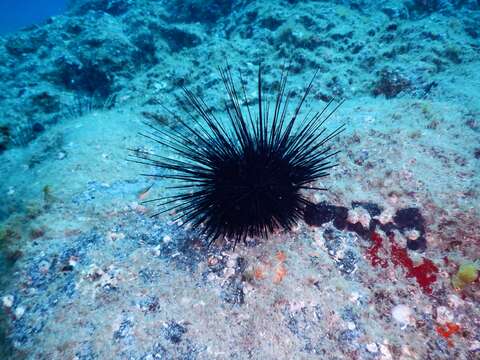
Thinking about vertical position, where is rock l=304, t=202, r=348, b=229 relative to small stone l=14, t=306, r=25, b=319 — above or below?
above

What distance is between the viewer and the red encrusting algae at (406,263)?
272cm

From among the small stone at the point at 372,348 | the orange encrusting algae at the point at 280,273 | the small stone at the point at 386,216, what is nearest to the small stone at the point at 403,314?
the small stone at the point at 372,348

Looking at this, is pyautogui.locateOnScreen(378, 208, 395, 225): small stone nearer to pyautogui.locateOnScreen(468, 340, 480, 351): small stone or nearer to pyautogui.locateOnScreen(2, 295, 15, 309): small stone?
pyautogui.locateOnScreen(468, 340, 480, 351): small stone

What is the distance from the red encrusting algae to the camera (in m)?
2.72

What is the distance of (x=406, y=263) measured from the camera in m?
2.85

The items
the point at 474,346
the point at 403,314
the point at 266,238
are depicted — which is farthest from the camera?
the point at 266,238

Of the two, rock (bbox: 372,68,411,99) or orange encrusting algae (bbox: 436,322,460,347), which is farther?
rock (bbox: 372,68,411,99)

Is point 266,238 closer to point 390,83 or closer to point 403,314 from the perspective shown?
point 403,314

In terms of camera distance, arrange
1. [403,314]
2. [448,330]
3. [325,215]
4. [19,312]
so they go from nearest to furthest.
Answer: [448,330]
[403,314]
[19,312]
[325,215]

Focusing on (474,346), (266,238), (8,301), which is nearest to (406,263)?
(474,346)

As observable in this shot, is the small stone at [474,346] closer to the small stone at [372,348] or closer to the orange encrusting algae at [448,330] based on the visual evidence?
the orange encrusting algae at [448,330]

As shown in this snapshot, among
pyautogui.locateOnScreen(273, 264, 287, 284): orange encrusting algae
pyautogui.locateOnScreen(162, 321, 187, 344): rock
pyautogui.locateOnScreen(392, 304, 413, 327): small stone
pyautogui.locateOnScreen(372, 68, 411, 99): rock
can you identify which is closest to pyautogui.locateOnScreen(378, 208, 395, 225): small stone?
pyautogui.locateOnScreen(392, 304, 413, 327): small stone

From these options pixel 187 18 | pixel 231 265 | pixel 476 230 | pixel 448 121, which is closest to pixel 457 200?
pixel 476 230

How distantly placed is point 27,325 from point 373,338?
9.40ft
